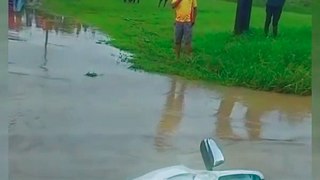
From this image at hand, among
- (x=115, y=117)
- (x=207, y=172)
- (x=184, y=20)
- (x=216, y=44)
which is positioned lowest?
(x=207, y=172)

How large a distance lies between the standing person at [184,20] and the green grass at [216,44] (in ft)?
0.11

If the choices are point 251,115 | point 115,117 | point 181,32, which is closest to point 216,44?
point 181,32

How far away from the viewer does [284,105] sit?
14.0 feet

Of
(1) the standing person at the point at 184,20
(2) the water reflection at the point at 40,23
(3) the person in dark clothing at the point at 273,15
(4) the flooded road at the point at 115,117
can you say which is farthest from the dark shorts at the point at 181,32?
(2) the water reflection at the point at 40,23

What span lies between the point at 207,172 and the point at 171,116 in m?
0.46

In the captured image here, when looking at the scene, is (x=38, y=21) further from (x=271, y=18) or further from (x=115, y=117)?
(x=271, y=18)

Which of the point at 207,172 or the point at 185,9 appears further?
the point at 185,9

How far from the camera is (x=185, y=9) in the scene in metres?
4.25

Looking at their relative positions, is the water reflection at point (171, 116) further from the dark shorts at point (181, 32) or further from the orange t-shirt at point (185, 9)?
the orange t-shirt at point (185, 9)

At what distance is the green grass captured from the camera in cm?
423

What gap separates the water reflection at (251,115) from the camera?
13.9ft

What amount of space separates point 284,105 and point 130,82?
85cm

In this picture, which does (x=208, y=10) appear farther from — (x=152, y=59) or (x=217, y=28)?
(x=152, y=59)

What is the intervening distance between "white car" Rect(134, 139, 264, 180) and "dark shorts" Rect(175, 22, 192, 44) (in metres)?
0.56
